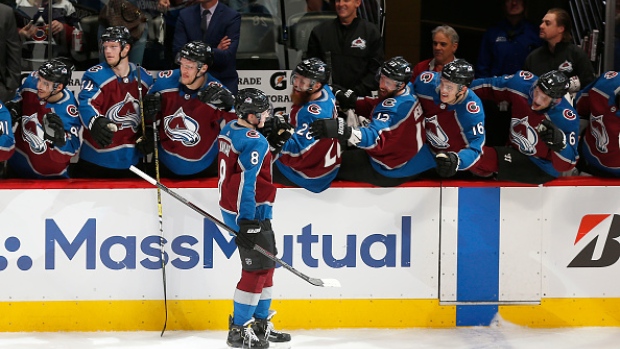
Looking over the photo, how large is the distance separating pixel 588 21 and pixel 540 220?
7.58ft

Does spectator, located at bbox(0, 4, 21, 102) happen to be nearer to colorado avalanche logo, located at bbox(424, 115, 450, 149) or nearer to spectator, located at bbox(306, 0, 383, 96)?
spectator, located at bbox(306, 0, 383, 96)

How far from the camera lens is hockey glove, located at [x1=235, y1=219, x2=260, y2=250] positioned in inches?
196

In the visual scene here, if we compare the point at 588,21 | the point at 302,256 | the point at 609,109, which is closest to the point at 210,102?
the point at 302,256

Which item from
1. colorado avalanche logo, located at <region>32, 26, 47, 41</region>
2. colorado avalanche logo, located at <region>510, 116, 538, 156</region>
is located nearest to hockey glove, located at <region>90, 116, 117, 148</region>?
colorado avalanche logo, located at <region>32, 26, 47, 41</region>

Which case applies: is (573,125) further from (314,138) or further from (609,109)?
(314,138)

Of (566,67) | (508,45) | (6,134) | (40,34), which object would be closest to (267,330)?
(6,134)

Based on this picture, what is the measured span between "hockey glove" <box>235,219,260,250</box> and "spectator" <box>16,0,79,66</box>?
2649mm

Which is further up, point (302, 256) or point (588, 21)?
point (588, 21)

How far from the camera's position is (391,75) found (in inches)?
A: 221

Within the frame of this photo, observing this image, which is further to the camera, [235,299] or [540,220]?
[540,220]

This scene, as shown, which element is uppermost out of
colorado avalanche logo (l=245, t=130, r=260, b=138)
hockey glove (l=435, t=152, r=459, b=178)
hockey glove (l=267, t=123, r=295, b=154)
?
colorado avalanche logo (l=245, t=130, r=260, b=138)

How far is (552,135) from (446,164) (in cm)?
56

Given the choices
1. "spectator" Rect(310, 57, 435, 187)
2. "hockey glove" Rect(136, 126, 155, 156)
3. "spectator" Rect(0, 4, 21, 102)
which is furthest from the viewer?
"spectator" Rect(0, 4, 21, 102)

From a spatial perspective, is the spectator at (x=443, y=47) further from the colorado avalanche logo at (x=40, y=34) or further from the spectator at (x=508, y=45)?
the colorado avalanche logo at (x=40, y=34)
